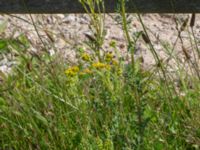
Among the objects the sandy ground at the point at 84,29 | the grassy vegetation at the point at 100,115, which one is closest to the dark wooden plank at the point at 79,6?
the grassy vegetation at the point at 100,115

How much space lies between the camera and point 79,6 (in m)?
2.32

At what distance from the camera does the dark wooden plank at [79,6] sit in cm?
225

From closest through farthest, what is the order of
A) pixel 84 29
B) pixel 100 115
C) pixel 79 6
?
pixel 79 6, pixel 100 115, pixel 84 29

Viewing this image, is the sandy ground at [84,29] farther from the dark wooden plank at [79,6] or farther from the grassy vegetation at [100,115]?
the dark wooden plank at [79,6]

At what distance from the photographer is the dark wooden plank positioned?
225cm

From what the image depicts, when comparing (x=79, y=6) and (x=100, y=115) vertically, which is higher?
(x=79, y=6)

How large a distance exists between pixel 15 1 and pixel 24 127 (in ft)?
2.09

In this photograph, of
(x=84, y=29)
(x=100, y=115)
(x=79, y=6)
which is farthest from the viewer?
(x=84, y=29)

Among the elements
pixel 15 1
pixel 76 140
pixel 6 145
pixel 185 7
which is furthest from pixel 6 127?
pixel 185 7

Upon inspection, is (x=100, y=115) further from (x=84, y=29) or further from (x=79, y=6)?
(x=84, y=29)

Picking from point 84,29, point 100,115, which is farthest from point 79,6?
point 84,29

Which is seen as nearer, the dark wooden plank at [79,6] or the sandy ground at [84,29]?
the dark wooden plank at [79,6]

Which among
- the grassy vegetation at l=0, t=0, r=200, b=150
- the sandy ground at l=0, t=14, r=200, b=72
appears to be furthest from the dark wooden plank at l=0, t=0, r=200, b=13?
the sandy ground at l=0, t=14, r=200, b=72

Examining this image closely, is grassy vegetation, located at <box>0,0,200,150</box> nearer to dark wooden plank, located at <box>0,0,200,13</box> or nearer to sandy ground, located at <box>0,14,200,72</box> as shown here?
dark wooden plank, located at <box>0,0,200,13</box>
